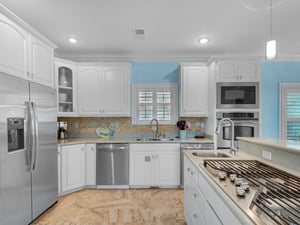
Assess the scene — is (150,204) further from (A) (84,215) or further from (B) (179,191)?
(A) (84,215)

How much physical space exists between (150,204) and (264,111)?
3.07m

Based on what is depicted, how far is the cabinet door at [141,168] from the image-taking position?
11.5 ft

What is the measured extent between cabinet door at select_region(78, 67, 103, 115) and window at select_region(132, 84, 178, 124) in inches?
31.4

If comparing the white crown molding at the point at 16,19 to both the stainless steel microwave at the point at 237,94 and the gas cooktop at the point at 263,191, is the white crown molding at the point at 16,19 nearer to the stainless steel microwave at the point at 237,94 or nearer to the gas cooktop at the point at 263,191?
the gas cooktop at the point at 263,191

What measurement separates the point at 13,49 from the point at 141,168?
2.55 m

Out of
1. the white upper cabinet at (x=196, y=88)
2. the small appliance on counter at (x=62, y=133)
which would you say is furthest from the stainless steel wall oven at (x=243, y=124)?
the small appliance on counter at (x=62, y=133)

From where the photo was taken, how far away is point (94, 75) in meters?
3.79

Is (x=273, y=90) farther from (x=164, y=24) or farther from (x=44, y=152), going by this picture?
(x=44, y=152)

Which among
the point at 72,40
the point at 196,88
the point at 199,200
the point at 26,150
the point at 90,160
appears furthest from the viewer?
the point at 196,88

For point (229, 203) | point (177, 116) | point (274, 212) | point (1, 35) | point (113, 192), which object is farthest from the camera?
point (177, 116)

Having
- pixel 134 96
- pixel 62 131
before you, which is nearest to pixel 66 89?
pixel 62 131

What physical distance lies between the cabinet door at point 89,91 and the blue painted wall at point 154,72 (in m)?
0.79

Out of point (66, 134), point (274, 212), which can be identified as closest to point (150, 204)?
point (66, 134)

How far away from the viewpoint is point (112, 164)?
3.48 meters
